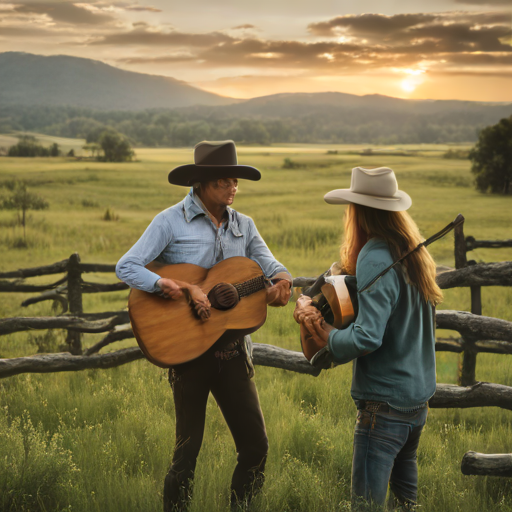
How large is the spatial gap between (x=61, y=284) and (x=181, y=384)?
18.8 ft

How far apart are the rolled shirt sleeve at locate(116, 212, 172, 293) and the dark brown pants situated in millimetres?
471

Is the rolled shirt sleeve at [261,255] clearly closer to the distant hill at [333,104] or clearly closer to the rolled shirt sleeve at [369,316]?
the rolled shirt sleeve at [369,316]

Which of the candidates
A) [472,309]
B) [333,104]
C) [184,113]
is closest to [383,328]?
[472,309]

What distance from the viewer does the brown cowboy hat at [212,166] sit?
9.28 feet

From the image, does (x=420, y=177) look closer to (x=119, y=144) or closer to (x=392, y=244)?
(x=119, y=144)

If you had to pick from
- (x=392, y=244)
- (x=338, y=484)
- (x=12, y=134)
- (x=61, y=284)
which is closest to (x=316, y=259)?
(x=61, y=284)

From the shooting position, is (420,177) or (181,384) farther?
(420,177)

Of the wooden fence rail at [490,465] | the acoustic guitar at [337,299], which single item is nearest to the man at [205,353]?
the acoustic guitar at [337,299]

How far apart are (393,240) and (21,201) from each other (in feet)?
52.7

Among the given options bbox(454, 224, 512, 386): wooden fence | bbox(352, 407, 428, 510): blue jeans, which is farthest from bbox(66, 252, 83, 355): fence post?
bbox(352, 407, 428, 510): blue jeans

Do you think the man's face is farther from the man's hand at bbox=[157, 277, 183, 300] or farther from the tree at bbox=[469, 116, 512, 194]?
the tree at bbox=[469, 116, 512, 194]

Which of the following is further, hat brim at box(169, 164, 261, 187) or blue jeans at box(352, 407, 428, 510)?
hat brim at box(169, 164, 261, 187)

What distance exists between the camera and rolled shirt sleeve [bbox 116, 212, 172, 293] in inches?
102

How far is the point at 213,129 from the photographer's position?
85.7 ft
